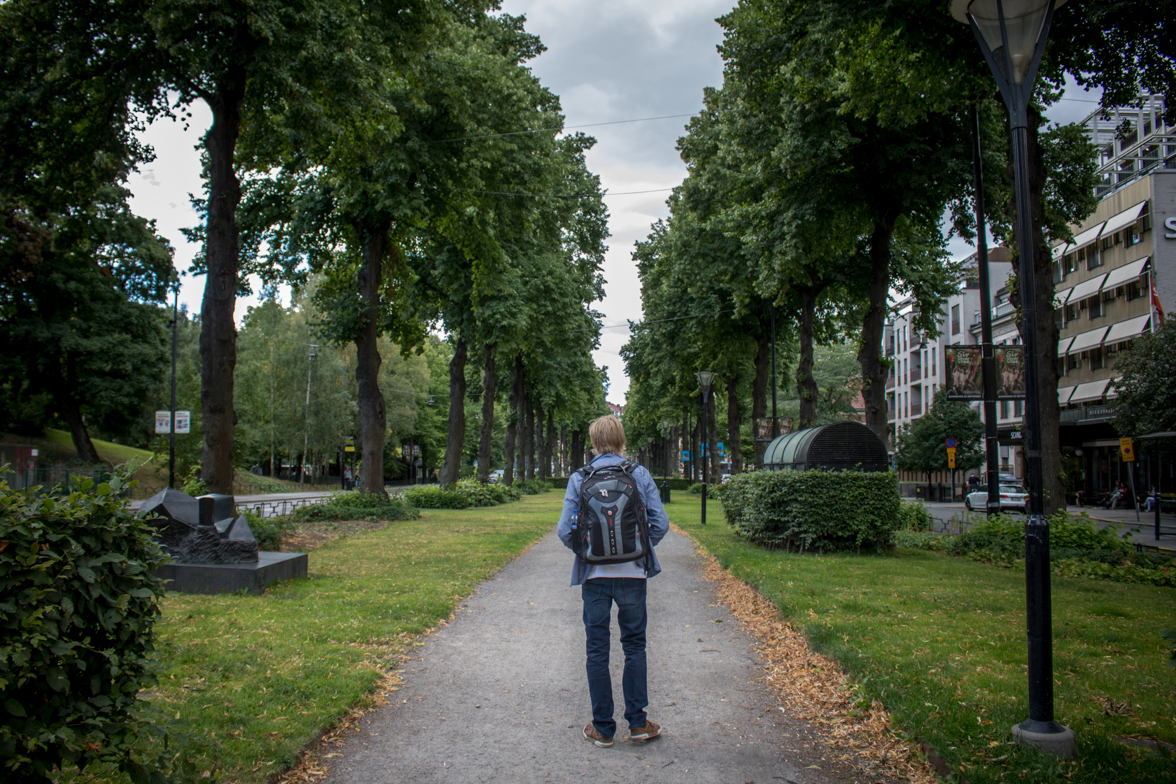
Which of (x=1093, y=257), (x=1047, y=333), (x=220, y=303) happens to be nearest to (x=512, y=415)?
(x=220, y=303)

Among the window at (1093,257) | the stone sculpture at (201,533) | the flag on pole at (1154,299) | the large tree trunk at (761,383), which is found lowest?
the stone sculpture at (201,533)

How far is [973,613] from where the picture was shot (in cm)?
786

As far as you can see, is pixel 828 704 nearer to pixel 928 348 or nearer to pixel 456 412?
pixel 456 412

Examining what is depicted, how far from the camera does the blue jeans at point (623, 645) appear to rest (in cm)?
450

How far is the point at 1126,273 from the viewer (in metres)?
37.6

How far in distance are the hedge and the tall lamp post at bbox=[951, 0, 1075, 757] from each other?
8.66 meters

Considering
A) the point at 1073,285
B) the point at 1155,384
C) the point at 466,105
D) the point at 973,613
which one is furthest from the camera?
the point at 1073,285

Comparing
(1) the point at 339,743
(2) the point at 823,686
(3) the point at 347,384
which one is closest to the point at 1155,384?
(2) the point at 823,686

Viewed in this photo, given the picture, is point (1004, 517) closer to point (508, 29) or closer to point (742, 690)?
point (742, 690)

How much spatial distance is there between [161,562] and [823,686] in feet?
14.6

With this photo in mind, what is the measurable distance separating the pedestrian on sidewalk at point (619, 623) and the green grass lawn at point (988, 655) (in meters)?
1.56

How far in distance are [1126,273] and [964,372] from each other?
105 ft

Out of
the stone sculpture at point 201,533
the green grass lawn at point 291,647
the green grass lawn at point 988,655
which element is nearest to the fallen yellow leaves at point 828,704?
the green grass lawn at point 988,655

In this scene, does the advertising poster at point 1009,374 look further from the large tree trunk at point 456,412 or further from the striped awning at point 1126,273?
the striped awning at point 1126,273
